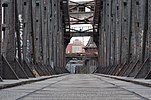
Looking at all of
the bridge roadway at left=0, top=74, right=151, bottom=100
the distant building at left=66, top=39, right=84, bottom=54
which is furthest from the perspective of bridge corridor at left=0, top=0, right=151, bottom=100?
the distant building at left=66, top=39, right=84, bottom=54

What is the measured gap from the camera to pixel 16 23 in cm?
1938

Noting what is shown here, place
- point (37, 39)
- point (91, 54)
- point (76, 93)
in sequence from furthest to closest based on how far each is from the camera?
point (91, 54)
point (37, 39)
point (76, 93)

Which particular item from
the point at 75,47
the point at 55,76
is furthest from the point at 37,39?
the point at 75,47

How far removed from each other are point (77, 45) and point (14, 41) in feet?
425

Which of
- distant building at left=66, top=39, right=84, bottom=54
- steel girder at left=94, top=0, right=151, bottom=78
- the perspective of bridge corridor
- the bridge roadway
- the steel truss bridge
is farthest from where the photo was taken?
distant building at left=66, top=39, right=84, bottom=54

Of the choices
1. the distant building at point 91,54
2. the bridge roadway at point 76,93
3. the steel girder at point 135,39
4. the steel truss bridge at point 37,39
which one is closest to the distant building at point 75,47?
the distant building at point 91,54

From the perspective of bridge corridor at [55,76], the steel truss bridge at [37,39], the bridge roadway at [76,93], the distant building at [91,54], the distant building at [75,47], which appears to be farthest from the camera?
the distant building at [75,47]

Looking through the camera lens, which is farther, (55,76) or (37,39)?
(37,39)

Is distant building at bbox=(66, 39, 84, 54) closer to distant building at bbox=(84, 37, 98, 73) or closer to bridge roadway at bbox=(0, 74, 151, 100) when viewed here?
distant building at bbox=(84, 37, 98, 73)

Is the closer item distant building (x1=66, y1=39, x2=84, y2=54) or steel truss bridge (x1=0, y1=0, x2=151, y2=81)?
steel truss bridge (x1=0, y1=0, x2=151, y2=81)

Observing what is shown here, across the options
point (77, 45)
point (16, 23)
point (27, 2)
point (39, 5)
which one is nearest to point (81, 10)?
point (39, 5)

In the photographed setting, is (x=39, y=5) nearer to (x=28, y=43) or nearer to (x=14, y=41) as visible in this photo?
(x=28, y=43)

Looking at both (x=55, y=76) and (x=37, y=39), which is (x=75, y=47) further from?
(x=55, y=76)

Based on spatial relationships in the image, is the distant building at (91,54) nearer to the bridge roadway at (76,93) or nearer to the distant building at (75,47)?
the distant building at (75,47)
